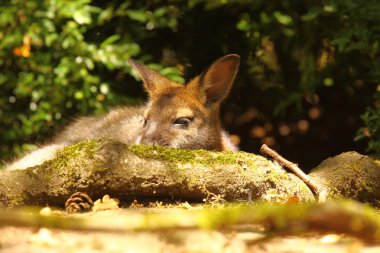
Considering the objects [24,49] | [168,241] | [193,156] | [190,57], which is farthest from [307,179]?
[24,49]

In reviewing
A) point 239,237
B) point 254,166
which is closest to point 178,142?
point 254,166

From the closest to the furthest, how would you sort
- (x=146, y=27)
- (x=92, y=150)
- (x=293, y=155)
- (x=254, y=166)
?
(x=92, y=150) → (x=254, y=166) → (x=146, y=27) → (x=293, y=155)

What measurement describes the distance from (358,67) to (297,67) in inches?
41.7

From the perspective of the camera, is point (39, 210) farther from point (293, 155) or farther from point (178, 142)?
point (293, 155)

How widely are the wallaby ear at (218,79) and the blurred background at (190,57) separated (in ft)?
3.66

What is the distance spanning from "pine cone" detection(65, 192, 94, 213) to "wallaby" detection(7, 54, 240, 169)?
2.05 meters

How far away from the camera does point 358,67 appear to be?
8570mm

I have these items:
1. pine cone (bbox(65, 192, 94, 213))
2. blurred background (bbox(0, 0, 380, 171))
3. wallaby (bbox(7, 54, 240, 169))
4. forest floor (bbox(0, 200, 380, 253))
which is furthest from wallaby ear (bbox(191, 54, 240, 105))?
forest floor (bbox(0, 200, 380, 253))

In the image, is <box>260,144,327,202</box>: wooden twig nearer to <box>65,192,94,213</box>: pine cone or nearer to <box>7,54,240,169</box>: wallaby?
<box>65,192,94,213</box>: pine cone

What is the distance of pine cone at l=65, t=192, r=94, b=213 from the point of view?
4.54 m

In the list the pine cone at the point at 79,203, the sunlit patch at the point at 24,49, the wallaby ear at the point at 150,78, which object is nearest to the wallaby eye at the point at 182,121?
the wallaby ear at the point at 150,78

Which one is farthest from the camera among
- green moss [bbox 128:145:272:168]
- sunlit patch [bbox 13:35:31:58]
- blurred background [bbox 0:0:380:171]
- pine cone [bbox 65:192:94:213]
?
sunlit patch [bbox 13:35:31:58]

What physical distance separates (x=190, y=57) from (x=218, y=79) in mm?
2015

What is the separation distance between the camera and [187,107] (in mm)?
7285
